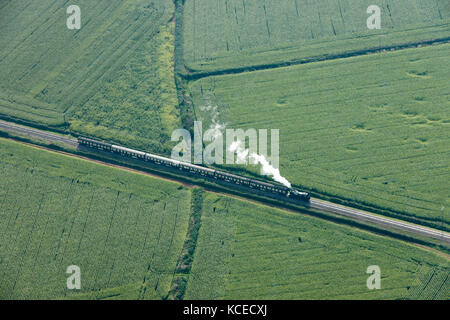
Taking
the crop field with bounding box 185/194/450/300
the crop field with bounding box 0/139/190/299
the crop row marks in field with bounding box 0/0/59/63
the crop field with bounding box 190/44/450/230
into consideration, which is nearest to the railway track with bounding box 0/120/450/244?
the crop field with bounding box 190/44/450/230

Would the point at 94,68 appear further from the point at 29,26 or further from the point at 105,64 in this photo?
the point at 29,26

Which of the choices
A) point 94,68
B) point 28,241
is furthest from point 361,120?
point 28,241

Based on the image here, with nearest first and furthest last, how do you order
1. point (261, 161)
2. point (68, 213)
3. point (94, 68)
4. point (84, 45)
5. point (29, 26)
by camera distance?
point (68, 213) → point (261, 161) → point (94, 68) → point (84, 45) → point (29, 26)

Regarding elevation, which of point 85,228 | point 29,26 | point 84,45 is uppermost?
point 29,26

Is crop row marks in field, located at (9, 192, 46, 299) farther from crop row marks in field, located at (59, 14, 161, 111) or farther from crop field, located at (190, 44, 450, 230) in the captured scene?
crop field, located at (190, 44, 450, 230)

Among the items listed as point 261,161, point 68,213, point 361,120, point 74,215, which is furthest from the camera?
point 361,120

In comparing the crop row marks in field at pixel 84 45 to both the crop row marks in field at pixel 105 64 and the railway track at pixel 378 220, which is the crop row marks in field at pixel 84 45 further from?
the railway track at pixel 378 220
